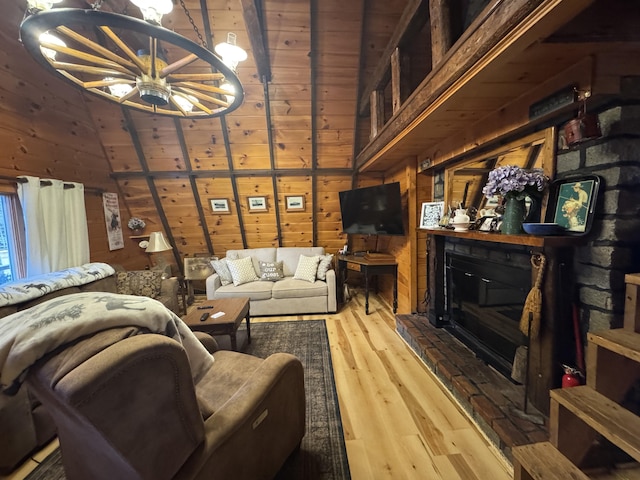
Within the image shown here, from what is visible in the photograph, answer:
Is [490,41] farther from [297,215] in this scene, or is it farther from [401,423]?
[297,215]

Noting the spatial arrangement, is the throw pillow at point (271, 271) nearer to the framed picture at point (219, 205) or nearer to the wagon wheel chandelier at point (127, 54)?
the framed picture at point (219, 205)

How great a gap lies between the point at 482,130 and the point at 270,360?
219 centimetres

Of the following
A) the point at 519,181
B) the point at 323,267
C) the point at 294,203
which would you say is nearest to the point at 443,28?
the point at 519,181

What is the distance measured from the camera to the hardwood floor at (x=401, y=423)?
55.2 inches

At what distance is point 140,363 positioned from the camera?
725mm

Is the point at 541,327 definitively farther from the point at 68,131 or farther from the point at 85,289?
the point at 68,131

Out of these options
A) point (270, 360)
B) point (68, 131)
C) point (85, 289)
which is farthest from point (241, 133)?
point (270, 360)

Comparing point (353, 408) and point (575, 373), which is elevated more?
point (575, 373)

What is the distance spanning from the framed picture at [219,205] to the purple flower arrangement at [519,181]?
3.69m

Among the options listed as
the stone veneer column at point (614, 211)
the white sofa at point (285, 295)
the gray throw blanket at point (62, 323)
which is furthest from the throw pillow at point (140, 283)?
the stone veneer column at point (614, 211)

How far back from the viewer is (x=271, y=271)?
3.93m

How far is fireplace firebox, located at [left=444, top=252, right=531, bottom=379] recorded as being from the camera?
1815 mm

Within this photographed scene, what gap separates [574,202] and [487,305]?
1.08 metres

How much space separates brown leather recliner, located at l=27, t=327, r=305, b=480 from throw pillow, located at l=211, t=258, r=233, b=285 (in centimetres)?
274
